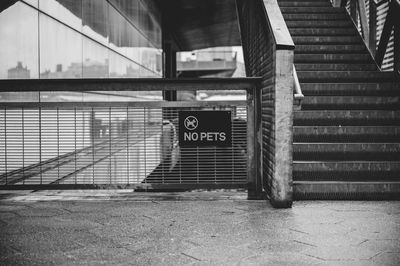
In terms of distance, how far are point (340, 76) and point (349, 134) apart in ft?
5.19

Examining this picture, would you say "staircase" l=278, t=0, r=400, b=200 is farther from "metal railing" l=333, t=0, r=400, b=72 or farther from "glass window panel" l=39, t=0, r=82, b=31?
"glass window panel" l=39, t=0, r=82, b=31

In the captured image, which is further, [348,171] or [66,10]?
[66,10]

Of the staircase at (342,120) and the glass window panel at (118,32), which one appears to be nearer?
the staircase at (342,120)

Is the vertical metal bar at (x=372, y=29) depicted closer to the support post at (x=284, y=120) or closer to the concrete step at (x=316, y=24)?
the concrete step at (x=316, y=24)

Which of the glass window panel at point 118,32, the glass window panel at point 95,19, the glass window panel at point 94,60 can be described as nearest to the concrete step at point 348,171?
the glass window panel at point 94,60

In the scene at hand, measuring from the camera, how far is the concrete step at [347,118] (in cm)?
692

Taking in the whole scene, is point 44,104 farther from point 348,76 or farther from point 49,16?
point 348,76

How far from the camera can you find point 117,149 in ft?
Result: 19.7

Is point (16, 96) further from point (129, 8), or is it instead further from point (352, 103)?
point (129, 8)

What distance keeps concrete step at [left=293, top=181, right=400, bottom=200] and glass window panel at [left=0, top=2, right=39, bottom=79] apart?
3.93 meters

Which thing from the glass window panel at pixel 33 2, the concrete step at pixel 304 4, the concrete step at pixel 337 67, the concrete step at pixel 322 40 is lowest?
the concrete step at pixel 337 67

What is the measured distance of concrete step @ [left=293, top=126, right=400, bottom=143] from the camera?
6617 mm

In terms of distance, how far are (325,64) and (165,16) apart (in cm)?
1341

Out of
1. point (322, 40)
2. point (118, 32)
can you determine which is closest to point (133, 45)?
point (118, 32)
